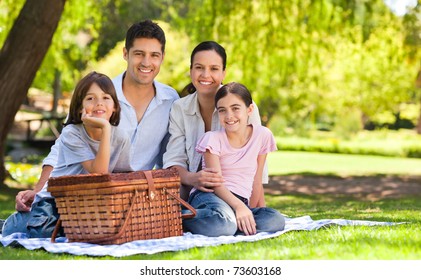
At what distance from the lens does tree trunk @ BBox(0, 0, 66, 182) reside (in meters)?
10.7

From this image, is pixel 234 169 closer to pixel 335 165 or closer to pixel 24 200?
pixel 24 200

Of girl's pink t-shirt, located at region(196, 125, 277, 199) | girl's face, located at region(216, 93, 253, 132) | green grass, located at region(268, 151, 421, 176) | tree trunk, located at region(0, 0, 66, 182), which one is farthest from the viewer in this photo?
green grass, located at region(268, 151, 421, 176)

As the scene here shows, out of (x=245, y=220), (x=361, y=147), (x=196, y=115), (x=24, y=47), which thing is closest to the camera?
(x=245, y=220)

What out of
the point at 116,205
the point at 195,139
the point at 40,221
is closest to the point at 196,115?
the point at 195,139

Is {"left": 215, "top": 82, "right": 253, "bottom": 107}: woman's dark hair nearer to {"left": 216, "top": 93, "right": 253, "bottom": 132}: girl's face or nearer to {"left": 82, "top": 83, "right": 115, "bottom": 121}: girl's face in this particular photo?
{"left": 216, "top": 93, "right": 253, "bottom": 132}: girl's face

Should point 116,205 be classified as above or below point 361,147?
above

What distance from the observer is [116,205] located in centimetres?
482

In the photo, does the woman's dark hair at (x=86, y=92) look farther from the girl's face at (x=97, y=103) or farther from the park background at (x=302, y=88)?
the park background at (x=302, y=88)

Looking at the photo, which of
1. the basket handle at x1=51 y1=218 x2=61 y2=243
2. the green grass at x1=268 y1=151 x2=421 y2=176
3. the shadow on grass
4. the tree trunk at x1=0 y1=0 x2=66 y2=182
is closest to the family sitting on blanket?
the basket handle at x1=51 y1=218 x2=61 y2=243

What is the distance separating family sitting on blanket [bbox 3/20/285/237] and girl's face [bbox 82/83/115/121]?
37mm

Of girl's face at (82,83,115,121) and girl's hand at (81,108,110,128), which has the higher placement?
girl's face at (82,83,115,121)

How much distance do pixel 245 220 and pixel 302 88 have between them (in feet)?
85.4
